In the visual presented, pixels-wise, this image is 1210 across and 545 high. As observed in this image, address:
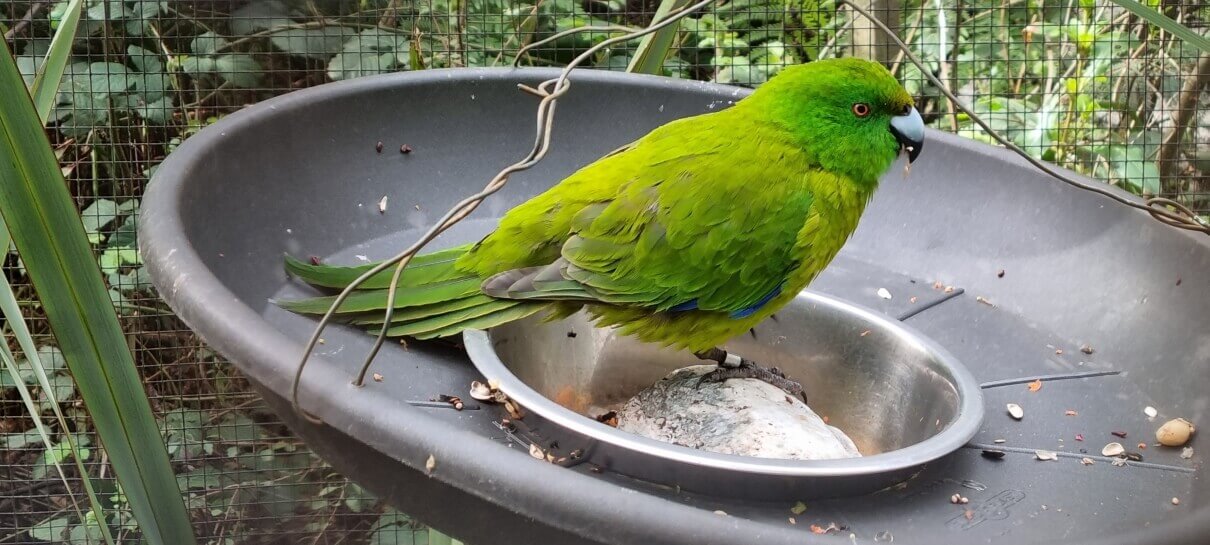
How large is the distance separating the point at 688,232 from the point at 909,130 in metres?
0.36

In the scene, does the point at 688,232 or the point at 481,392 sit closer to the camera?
the point at 481,392

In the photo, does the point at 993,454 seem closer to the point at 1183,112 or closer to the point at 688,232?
the point at 688,232

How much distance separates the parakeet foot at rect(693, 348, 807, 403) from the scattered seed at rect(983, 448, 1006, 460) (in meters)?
0.33

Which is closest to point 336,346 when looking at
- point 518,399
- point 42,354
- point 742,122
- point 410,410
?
point 518,399

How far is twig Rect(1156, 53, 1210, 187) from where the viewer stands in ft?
10.0

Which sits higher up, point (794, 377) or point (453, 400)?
point (453, 400)

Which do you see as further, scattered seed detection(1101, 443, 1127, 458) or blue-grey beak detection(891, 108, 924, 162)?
blue-grey beak detection(891, 108, 924, 162)

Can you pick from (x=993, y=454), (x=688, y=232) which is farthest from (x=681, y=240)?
(x=993, y=454)

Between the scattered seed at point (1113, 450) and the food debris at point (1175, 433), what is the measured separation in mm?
41

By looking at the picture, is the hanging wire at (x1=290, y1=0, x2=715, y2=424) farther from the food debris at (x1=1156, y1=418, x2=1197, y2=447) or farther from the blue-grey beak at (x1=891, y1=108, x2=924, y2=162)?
the food debris at (x1=1156, y1=418, x2=1197, y2=447)

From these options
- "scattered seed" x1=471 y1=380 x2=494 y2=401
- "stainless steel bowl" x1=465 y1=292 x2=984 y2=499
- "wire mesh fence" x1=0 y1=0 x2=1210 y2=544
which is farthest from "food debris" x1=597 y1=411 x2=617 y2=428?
"wire mesh fence" x1=0 y1=0 x2=1210 y2=544

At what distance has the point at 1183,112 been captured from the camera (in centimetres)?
314

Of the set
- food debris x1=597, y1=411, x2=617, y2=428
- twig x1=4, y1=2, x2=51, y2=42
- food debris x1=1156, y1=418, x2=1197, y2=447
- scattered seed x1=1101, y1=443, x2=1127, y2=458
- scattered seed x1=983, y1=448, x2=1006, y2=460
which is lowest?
food debris x1=597, y1=411, x2=617, y2=428

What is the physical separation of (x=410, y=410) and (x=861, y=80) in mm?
841
